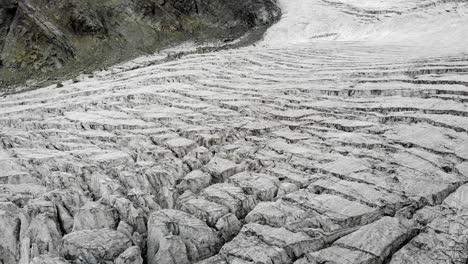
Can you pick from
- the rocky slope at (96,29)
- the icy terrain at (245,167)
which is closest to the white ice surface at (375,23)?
the rocky slope at (96,29)

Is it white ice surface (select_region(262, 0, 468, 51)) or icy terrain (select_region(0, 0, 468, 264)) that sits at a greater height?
white ice surface (select_region(262, 0, 468, 51))

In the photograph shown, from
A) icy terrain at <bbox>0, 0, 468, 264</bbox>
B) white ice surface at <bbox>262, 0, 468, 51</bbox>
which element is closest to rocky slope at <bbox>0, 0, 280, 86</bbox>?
white ice surface at <bbox>262, 0, 468, 51</bbox>

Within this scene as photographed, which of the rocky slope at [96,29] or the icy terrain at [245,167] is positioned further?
the rocky slope at [96,29]

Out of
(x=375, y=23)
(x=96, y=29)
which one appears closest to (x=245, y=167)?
(x=96, y=29)

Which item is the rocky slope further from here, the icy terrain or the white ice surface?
the icy terrain

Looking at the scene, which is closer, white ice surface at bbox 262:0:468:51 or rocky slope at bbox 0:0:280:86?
rocky slope at bbox 0:0:280:86

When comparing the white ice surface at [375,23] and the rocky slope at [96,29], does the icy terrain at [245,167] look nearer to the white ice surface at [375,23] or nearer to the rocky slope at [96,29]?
the rocky slope at [96,29]
